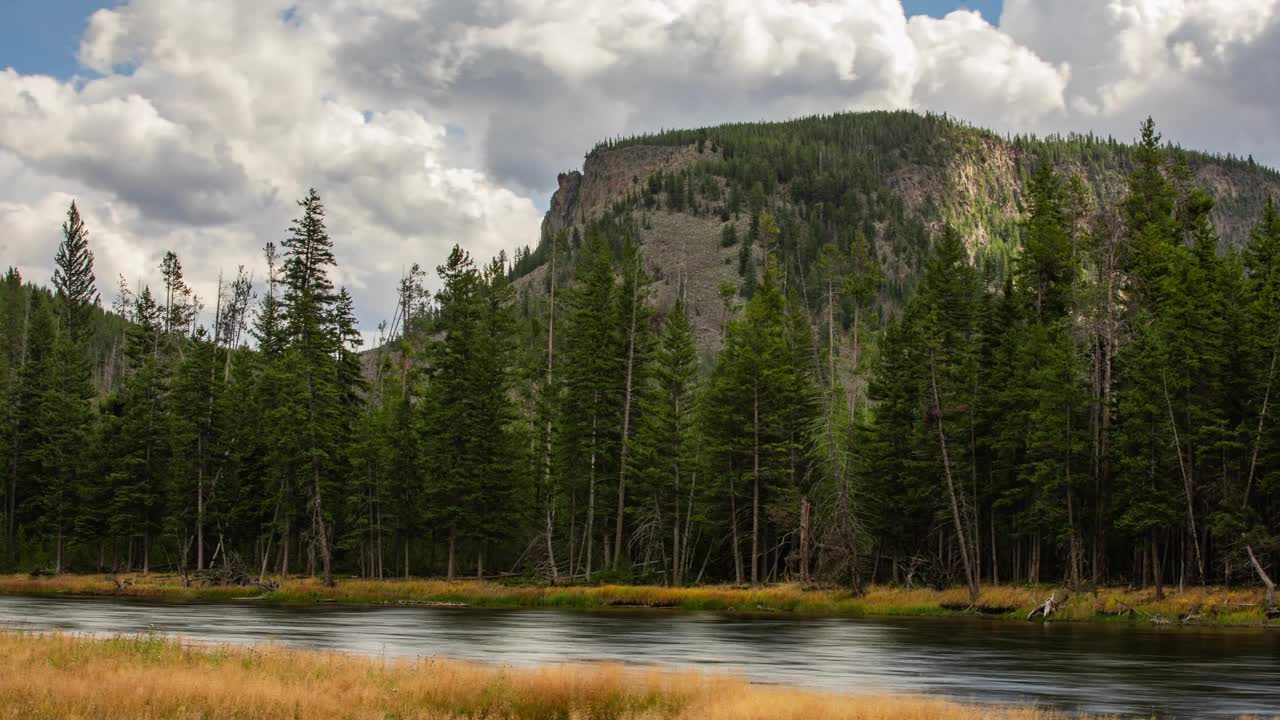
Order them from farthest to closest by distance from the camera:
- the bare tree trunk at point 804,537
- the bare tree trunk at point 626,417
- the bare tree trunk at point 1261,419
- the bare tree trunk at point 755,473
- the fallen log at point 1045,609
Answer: the bare tree trunk at point 626,417 → the bare tree trunk at point 755,473 → the bare tree trunk at point 804,537 → the fallen log at point 1045,609 → the bare tree trunk at point 1261,419

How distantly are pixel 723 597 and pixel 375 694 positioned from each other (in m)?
44.0

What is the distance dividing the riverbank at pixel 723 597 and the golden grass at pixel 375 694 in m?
33.2

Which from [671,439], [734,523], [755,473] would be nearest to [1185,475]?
[755,473]

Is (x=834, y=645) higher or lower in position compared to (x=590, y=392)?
lower

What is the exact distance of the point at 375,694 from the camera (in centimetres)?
1912

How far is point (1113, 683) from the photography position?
27688 millimetres

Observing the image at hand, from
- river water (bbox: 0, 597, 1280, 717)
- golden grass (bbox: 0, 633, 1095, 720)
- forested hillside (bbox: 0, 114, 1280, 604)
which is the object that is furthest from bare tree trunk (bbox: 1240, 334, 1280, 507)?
golden grass (bbox: 0, 633, 1095, 720)

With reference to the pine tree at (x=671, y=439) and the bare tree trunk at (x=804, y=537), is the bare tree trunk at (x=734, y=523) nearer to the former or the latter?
the pine tree at (x=671, y=439)

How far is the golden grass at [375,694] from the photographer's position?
17250 mm

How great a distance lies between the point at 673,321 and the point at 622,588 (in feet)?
58.9

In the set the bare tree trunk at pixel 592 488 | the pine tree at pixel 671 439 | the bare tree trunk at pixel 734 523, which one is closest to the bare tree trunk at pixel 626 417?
the pine tree at pixel 671 439

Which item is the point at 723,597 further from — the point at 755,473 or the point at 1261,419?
the point at 1261,419

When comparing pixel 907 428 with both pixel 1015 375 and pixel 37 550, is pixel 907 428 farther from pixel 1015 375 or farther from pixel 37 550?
pixel 37 550

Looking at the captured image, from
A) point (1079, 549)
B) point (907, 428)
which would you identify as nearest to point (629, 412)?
point (907, 428)
